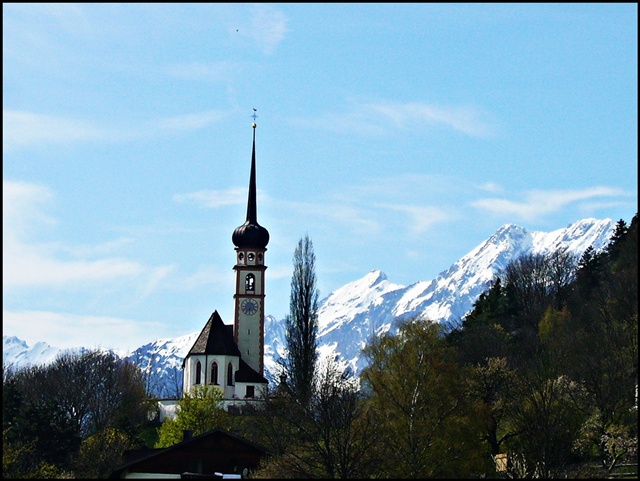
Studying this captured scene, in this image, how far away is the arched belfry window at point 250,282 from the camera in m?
109

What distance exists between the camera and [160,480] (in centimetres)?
4809

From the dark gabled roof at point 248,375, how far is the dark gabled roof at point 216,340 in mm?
1318

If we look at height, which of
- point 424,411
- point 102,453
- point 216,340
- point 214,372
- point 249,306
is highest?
point 249,306

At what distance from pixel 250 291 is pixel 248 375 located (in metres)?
8.77

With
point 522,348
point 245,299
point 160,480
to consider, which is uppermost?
point 245,299

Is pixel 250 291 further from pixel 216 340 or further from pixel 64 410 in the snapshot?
pixel 64 410

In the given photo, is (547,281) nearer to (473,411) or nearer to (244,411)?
(244,411)

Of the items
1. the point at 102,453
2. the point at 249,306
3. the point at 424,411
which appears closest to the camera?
the point at 424,411

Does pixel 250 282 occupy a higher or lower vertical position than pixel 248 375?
higher

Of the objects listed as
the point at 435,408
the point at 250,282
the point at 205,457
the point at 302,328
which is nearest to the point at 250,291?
the point at 250,282

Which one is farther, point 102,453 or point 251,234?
point 251,234

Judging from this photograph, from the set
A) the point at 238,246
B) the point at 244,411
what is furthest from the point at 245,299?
the point at 244,411

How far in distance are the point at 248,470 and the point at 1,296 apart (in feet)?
87.2

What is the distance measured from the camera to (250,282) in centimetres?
10950
